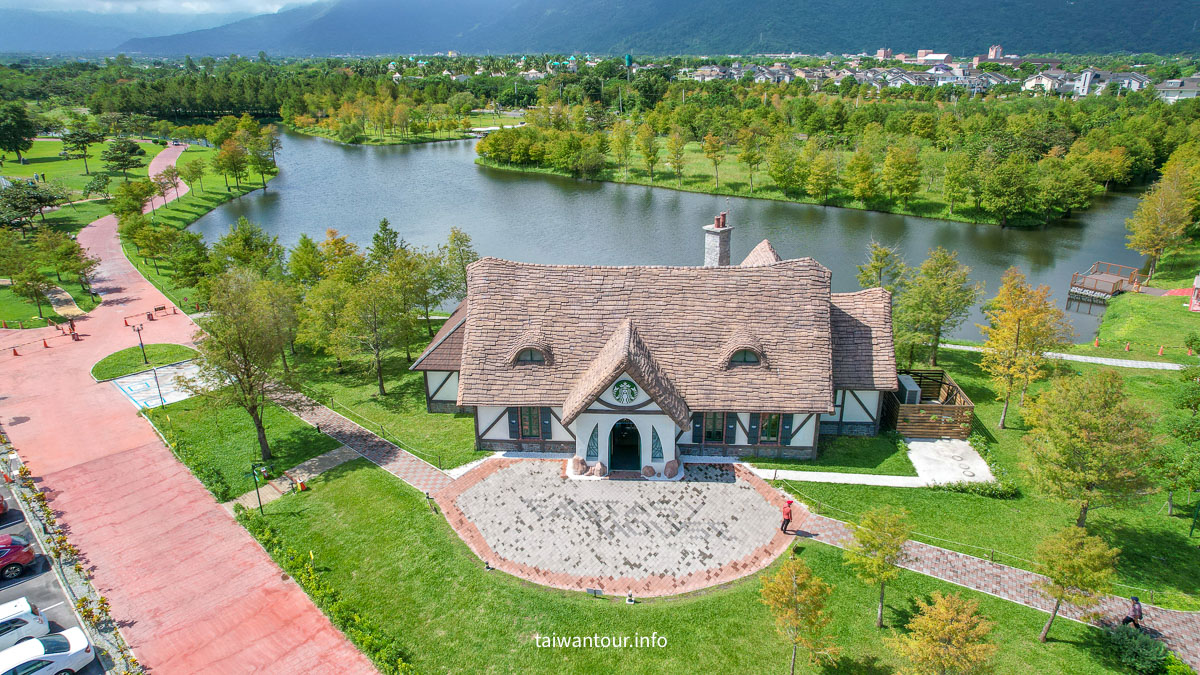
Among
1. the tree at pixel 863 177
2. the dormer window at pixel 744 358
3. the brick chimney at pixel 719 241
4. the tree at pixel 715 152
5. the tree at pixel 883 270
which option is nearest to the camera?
the dormer window at pixel 744 358

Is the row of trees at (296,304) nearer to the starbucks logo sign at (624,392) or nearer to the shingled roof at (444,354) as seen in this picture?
the shingled roof at (444,354)

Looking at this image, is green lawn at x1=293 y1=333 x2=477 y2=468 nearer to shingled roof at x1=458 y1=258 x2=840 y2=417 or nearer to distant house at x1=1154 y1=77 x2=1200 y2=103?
shingled roof at x1=458 y1=258 x2=840 y2=417

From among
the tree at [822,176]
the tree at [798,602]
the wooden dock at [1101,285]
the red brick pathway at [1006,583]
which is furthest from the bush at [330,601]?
the tree at [822,176]

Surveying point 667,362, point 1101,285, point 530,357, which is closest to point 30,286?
point 530,357

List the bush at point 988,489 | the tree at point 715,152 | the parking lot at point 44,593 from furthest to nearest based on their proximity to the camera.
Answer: the tree at point 715,152, the bush at point 988,489, the parking lot at point 44,593

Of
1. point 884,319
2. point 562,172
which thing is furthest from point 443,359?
point 562,172

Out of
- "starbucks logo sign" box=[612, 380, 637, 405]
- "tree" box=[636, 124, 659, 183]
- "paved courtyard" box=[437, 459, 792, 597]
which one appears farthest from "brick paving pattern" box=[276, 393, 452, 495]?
"tree" box=[636, 124, 659, 183]
